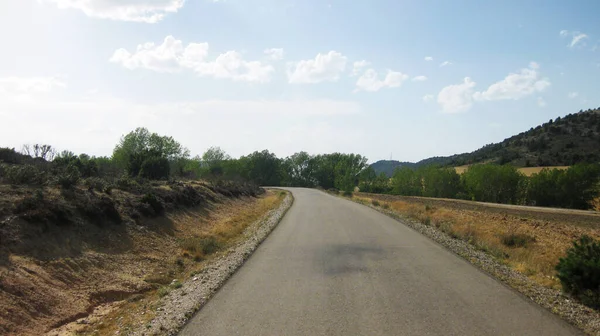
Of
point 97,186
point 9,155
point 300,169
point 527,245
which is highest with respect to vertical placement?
point 300,169

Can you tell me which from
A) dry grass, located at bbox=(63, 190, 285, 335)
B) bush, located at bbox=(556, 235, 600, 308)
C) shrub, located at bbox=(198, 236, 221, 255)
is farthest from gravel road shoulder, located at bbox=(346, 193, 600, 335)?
shrub, located at bbox=(198, 236, 221, 255)

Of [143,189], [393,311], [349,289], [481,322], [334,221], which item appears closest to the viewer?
[481,322]

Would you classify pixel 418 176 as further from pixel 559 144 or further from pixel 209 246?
pixel 209 246

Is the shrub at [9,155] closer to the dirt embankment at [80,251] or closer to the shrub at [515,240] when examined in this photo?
the dirt embankment at [80,251]

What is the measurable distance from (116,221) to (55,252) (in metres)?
4.16

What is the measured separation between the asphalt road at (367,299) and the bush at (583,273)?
107 centimetres

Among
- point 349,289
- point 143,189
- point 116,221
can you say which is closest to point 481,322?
point 349,289

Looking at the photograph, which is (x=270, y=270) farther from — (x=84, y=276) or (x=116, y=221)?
(x=116, y=221)

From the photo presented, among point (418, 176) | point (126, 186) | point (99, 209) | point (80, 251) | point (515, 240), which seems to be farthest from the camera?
point (418, 176)

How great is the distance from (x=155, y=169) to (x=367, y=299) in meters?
31.2

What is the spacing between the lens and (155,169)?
35.7 m

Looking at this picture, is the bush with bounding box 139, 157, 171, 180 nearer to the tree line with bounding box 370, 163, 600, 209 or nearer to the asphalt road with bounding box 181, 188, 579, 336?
the asphalt road with bounding box 181, 188, 579, 336

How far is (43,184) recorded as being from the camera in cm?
1458

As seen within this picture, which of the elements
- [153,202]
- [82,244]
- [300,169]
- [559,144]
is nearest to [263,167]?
[300,169]
